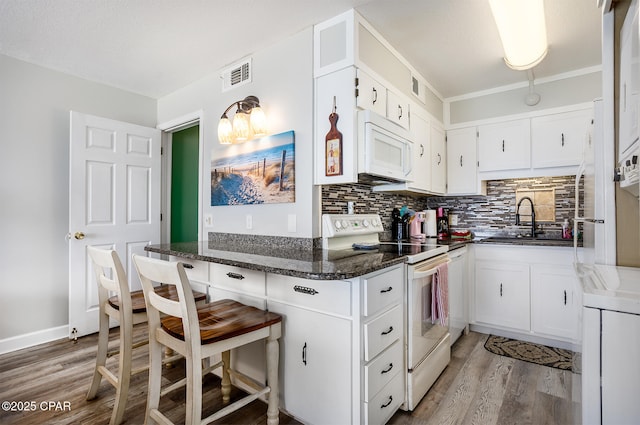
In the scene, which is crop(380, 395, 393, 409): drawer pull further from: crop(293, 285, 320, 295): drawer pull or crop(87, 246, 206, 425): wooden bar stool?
crop(87, 246, 206, 425): wooden bar stool

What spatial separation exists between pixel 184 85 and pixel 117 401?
2.74 m

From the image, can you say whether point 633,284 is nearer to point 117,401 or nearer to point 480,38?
point 480,38

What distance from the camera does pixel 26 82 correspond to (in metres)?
2.72

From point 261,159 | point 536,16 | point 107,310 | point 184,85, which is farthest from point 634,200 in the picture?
point 184,85

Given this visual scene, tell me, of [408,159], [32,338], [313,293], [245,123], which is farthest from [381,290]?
[32,338]

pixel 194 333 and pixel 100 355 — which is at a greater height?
pixel 194 333

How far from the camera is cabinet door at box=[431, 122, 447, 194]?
10.6 ft

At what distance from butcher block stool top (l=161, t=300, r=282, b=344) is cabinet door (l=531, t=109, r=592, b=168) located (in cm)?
292

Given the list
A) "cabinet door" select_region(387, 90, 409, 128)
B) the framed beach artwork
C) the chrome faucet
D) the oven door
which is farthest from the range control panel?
the chrome faucet

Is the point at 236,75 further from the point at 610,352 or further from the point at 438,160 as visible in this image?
the point at 610,352

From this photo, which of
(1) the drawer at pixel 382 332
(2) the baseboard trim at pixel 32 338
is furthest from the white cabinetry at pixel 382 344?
(2) the baseboard trim at pixel 32 338

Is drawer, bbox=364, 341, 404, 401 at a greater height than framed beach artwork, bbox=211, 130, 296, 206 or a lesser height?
lesser

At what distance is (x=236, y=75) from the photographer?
2.66 m

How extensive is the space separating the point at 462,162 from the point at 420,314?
218cm
